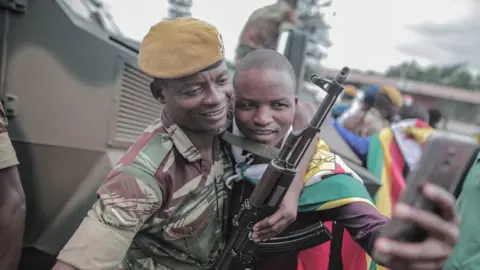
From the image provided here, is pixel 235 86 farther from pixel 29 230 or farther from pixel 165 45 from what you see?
pixel 29 230

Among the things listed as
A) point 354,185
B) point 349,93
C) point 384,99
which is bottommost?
point 349,93

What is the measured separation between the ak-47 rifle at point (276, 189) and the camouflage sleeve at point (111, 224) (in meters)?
0.33

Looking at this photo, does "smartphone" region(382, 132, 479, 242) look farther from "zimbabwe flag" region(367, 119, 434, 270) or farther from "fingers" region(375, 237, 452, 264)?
"zimbabwe flag" region(367, 119, 434, 270)

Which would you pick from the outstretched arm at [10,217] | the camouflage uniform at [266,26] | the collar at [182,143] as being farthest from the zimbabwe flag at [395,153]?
the outstretched arm at [10,217]

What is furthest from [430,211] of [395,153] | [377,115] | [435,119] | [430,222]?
[435,119]

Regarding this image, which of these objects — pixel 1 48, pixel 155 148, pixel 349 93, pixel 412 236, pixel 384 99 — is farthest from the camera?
pixel 349 93

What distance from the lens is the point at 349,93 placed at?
8.34 meters

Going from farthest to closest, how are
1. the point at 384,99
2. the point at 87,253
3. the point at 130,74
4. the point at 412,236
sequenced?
the point at 384,99
the point at 130,74
the point at 87,253
the point at 412,236

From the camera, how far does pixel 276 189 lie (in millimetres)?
1468

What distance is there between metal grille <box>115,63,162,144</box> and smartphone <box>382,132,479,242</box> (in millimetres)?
1604

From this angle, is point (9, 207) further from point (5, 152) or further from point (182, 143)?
point (182, 143)

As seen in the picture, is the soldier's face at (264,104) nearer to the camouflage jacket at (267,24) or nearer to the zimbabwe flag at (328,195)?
the zimbabwe flag at (328,195)

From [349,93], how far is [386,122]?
3.60 m

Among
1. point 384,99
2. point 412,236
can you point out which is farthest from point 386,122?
point 412,236
